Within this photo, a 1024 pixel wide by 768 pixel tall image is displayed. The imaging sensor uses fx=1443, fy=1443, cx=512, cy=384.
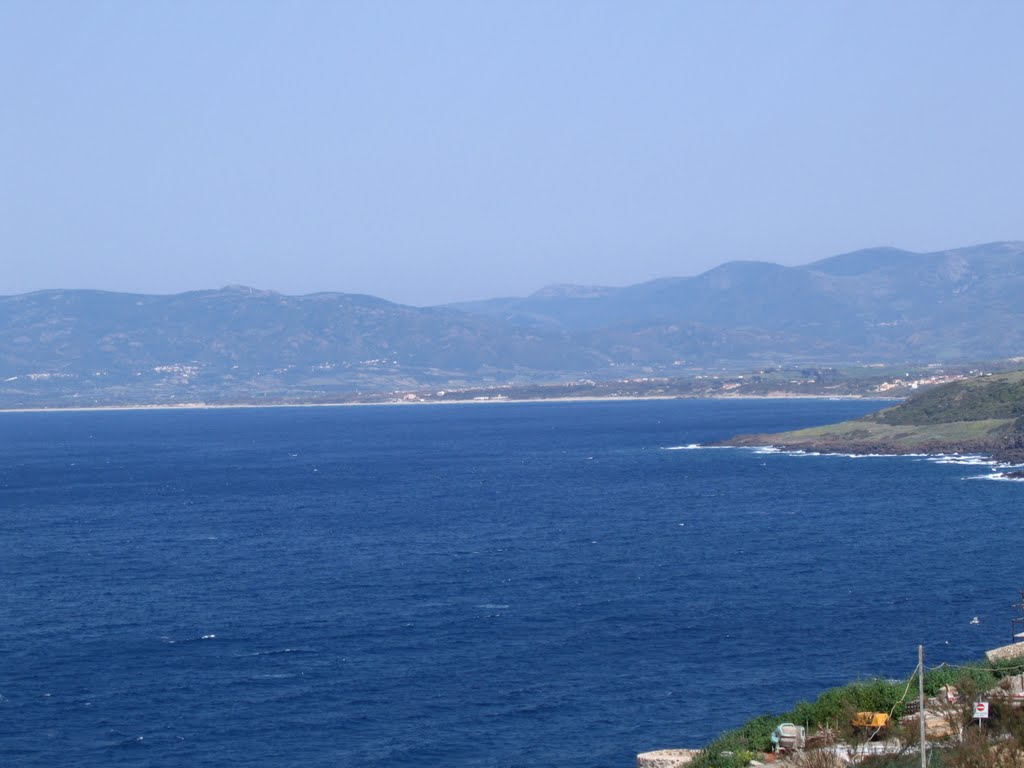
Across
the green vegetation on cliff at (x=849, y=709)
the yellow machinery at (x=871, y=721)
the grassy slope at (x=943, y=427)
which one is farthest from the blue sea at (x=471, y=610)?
the grassy slope at (x=943, y=427)

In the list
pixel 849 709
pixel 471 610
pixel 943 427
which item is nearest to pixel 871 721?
pixel 849 709

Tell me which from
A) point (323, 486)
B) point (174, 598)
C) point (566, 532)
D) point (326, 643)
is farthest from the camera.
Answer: point (323, 486)

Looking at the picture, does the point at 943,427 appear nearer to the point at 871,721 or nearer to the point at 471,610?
the point at 471,610

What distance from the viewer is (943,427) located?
470 feet

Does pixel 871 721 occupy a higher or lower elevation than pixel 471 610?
higher

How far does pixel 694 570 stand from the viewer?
6756cm

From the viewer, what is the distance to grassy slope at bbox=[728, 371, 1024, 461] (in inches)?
5310

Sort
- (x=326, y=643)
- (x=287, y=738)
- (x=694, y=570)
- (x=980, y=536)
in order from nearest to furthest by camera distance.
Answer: (x=287, y=738)
(x=326, y=643)
(x=694, y=570)
(x=980, y=536)

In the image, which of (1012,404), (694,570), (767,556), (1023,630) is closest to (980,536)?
(767,556)

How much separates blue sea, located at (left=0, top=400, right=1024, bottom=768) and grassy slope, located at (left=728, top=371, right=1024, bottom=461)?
81.8ft

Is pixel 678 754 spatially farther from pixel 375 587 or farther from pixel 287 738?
pixel 375 587

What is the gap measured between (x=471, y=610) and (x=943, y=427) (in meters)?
96.1

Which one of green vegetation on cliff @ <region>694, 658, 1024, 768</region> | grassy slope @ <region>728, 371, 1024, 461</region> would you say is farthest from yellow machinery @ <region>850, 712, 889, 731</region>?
grassy slope @ <region>728, 371, 1024, 461</region>

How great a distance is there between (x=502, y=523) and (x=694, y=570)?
71.9 ft
